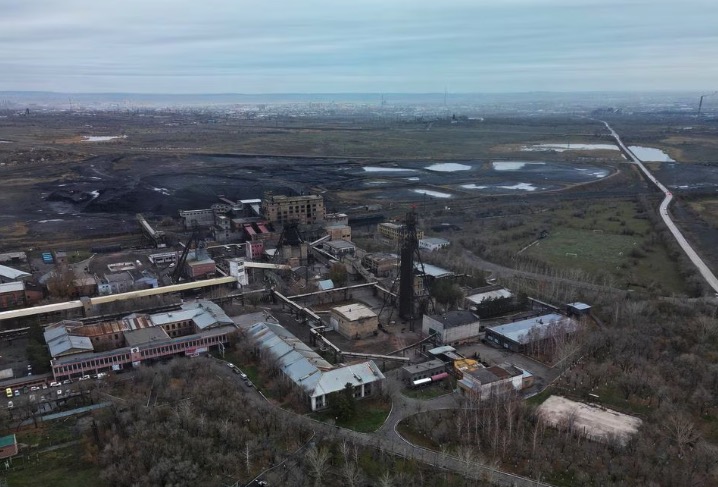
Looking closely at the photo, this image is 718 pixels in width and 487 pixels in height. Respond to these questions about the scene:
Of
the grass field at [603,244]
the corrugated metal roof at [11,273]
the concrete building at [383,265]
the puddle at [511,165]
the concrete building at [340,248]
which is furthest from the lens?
the puddle at [511,165]

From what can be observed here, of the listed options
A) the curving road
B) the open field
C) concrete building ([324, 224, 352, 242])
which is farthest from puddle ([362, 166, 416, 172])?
the open field

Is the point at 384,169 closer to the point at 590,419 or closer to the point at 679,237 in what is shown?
the point at 679,237

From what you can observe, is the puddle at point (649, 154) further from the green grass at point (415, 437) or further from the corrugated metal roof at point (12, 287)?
the corrugated metal roof at point (12, 287)

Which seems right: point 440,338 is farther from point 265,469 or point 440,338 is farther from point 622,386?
point 265,469

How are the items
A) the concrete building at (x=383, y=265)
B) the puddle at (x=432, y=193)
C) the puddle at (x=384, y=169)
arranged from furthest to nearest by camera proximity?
the puddle at (x=384, y=169)
the puddle at (x=432, y=193)
the concrete building at (x=383, y=265)

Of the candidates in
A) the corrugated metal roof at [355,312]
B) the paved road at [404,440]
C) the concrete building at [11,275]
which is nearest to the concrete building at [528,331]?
the paved road at [404,440]

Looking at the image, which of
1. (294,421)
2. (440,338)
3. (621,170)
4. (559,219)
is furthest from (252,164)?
(294,421)
